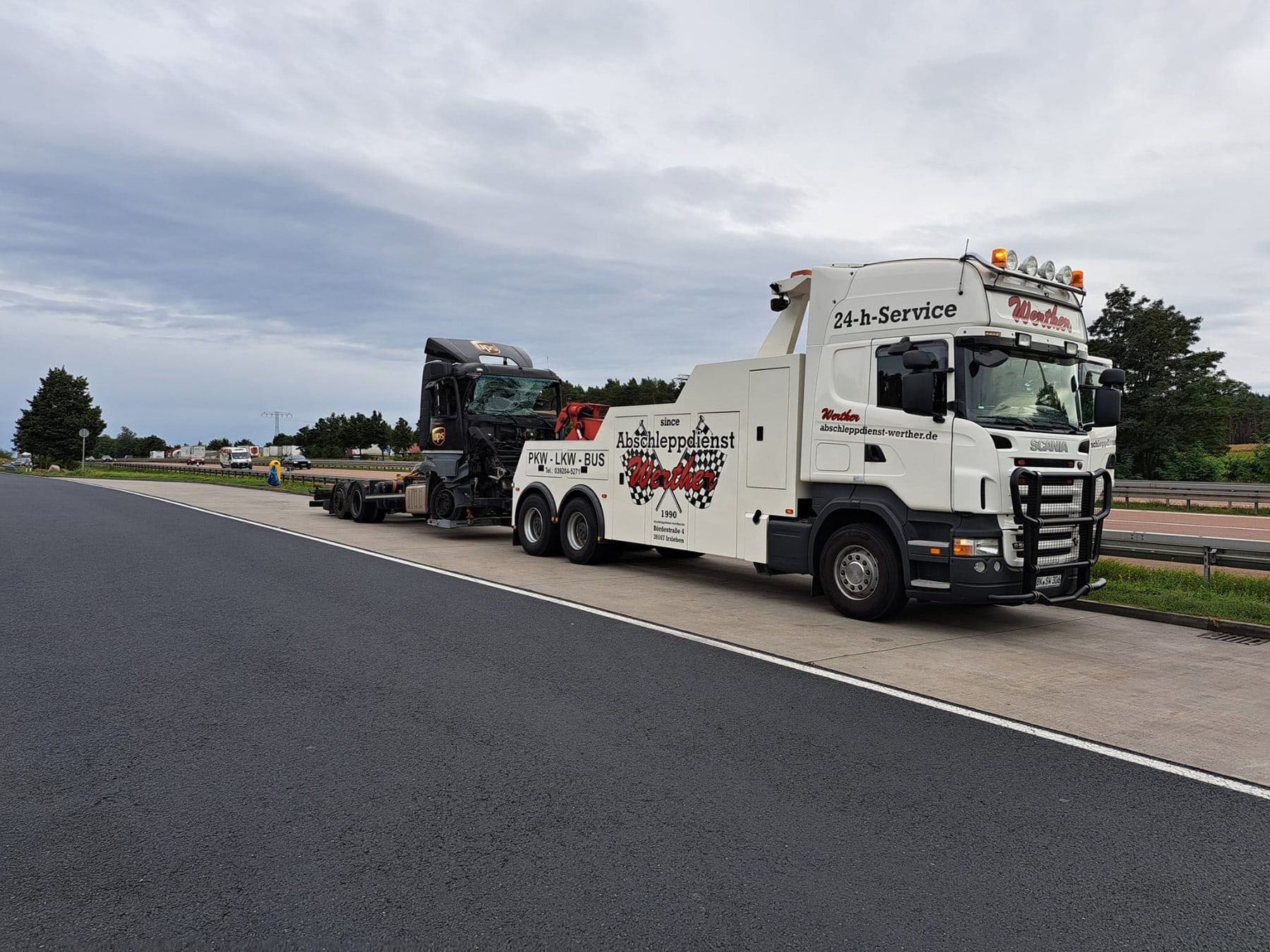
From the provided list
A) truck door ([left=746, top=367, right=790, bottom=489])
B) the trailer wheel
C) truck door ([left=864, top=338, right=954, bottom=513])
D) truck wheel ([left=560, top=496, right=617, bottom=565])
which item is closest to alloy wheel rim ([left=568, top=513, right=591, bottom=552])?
truck wheel ([left=560, top=496, right=617, bottom=565])

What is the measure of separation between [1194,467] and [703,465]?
35727mm

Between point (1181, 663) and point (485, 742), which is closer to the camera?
point (485, 742)

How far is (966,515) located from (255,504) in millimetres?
22737

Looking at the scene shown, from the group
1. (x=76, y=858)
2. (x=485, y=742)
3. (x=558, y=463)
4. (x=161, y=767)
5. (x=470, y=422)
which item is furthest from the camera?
(x=470, y=422)

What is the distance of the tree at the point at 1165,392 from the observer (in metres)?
38.7

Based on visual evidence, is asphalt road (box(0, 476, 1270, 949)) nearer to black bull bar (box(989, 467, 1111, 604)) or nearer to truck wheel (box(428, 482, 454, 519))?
black bull bar (box(989, 467, 1111, 604))

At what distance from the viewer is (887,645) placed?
8055 mm

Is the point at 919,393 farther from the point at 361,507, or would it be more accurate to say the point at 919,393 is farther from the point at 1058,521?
the point at 361,507

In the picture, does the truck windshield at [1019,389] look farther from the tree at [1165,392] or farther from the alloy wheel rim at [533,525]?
the tree at [1165,392]

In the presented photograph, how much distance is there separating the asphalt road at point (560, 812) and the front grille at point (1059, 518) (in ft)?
9.66

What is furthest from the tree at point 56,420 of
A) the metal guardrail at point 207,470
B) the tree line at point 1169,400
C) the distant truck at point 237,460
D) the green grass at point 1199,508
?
the green grass at point 1199,508

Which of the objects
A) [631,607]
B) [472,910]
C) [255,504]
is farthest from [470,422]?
[472,910]

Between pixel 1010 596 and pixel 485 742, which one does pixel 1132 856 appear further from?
pixel 1010 596

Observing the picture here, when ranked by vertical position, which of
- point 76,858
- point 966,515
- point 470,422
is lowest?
point 76,858
